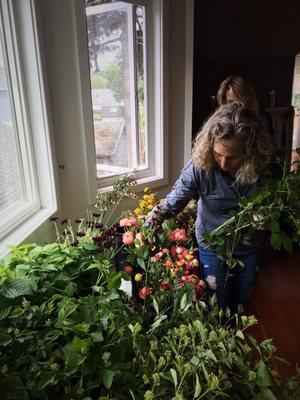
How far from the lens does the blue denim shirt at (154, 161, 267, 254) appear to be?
136 centimetres

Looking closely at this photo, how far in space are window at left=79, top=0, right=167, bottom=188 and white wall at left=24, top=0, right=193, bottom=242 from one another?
0.11 meters

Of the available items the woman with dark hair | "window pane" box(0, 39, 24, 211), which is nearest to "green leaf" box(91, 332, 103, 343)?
"window pane" box(0, 39, 24, 211)

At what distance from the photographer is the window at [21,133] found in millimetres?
1446

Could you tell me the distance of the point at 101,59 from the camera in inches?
76.6

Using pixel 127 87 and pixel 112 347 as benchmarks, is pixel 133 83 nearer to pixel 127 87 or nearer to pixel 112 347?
pixel 127 87

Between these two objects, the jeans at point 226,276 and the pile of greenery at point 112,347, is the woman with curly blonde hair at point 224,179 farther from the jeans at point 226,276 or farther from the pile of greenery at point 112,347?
the pile of greenery at point 112,347

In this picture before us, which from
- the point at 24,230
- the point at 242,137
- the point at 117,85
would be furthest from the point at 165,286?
the point at 117,85

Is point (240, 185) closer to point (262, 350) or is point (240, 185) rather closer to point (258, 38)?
point (262, 350)

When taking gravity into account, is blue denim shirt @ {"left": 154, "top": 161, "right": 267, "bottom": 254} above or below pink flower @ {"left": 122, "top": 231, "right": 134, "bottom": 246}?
above

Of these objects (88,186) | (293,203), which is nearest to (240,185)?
(293,203)

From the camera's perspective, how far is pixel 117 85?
2.10 metres

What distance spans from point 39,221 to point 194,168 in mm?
773

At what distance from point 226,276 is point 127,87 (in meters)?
1.36

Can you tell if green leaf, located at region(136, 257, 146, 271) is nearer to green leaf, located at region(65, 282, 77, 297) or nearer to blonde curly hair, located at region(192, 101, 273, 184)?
green leaf, located at region(65, 282, 77, 297)
